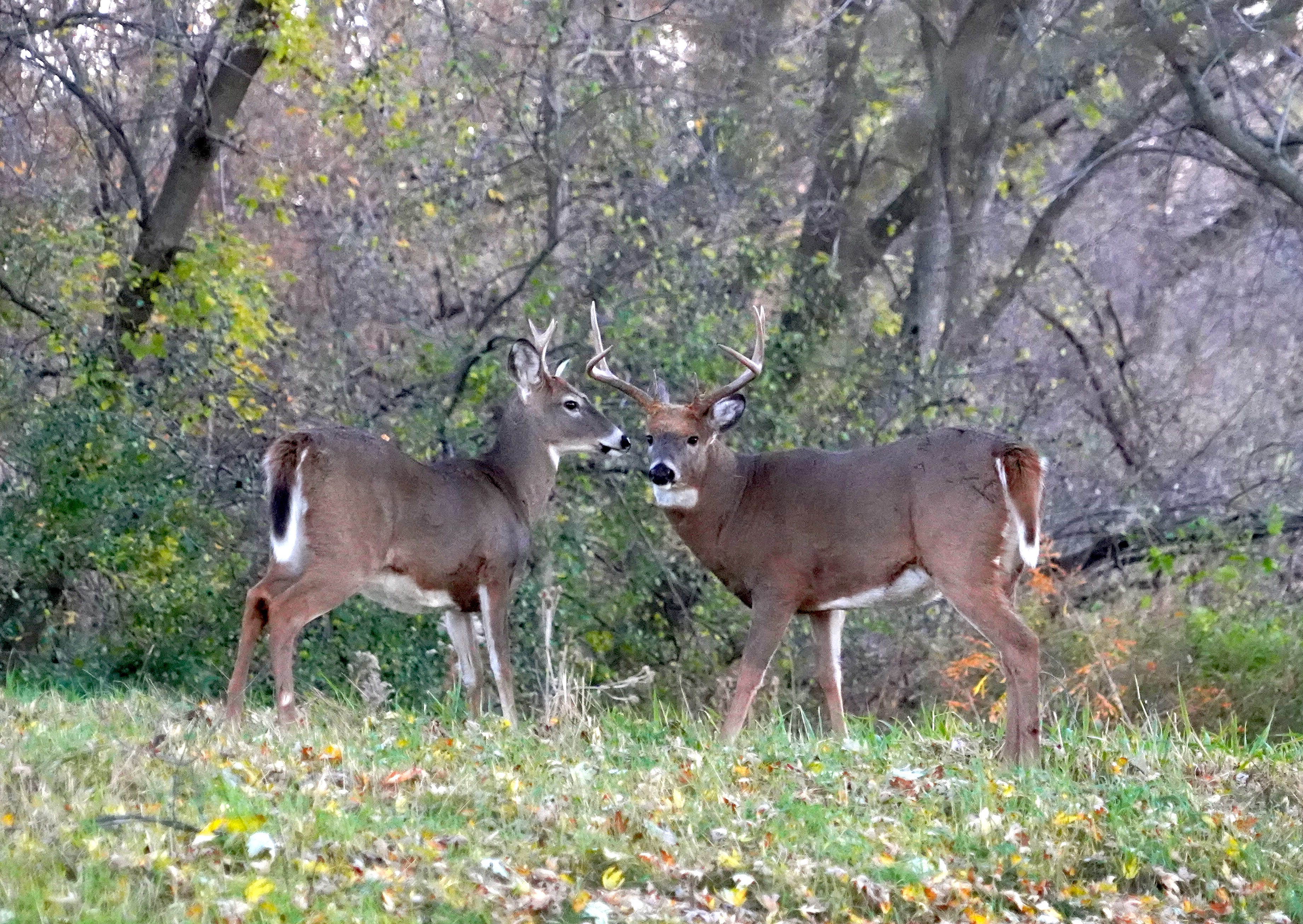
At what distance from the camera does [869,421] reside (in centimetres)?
1155

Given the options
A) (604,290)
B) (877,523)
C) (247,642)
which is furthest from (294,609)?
(604,290)

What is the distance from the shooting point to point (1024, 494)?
755 cm

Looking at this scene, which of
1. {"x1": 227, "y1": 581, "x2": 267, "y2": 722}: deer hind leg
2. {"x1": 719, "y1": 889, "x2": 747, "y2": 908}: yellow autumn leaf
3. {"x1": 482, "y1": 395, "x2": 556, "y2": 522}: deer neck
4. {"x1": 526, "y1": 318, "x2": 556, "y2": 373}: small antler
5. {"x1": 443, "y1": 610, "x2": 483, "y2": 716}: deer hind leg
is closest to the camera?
{"x1": 719, "y1": 889, "x2": 747, "y2": 908}: yellow autumn leaf

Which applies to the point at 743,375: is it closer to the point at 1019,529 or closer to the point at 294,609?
the point at 1019,529

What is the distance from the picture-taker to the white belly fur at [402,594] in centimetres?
835

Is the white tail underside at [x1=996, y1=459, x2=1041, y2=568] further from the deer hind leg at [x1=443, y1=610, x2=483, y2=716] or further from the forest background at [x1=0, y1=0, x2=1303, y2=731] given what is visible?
the deer hind leg at [x1=443, y1=610, x2=483, y2=716]

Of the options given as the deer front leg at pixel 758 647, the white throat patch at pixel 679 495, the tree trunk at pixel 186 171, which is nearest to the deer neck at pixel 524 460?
the white throat patch at pixel 679 495

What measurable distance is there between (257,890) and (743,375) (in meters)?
4.90

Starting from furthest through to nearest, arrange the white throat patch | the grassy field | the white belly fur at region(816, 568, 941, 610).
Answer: the white throat patch
the white belly fur at region(816, 568, 941, 610)
the grassy field

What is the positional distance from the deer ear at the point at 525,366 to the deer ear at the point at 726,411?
113 cm

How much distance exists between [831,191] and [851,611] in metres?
4.27

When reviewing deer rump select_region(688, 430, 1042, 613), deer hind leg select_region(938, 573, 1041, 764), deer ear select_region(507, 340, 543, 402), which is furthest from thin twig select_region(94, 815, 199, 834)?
deer ear select_region(507, 340, 543, 402)

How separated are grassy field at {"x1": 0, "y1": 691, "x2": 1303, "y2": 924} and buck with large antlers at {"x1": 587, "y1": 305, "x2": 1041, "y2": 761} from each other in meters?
0.78

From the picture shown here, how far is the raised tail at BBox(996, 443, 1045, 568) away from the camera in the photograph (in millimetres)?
7551
